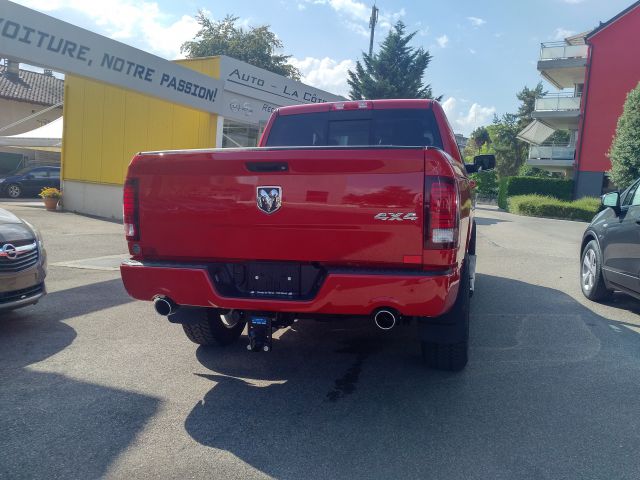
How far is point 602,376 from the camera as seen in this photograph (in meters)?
4.35

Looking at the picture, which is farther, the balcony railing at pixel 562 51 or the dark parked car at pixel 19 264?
the balcony railing at pixel 562 51

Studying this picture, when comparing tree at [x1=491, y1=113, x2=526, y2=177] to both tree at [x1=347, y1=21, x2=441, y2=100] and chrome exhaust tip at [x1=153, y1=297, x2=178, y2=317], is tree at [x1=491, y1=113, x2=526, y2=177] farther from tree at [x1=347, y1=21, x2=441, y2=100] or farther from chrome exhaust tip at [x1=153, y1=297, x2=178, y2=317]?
chrome exhaust tip at [x1=153, y1=297, x2=178, y2=317]

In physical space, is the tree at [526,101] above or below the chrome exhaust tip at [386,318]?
above

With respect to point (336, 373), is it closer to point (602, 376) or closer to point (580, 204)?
point (602, 376)

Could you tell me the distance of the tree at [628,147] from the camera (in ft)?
79.9

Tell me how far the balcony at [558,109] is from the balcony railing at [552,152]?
6.60 feet

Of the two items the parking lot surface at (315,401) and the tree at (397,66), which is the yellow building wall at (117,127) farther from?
the tree at (397,66)

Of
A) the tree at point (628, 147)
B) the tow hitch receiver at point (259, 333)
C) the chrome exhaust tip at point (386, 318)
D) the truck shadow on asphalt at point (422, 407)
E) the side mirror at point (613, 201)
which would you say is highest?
the tree at point (628, 147)

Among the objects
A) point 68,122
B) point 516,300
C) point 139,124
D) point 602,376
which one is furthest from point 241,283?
point 68,122

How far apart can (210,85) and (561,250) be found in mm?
9886

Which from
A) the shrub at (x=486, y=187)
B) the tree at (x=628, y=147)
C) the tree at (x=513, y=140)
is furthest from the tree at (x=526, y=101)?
the tree at (x=628, y=147)

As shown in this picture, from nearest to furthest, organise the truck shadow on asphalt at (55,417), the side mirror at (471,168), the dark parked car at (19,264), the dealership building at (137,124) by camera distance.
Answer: the truck shadow on asphalt at (55,417) < the dark parked car at (19,264) < the side mirror at (471,168) < the dealership building at (137,124)

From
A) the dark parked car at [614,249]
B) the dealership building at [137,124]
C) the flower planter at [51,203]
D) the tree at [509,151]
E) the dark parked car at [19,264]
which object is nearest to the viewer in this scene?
the dark parked car at [19,264]

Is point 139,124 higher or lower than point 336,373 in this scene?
higher
